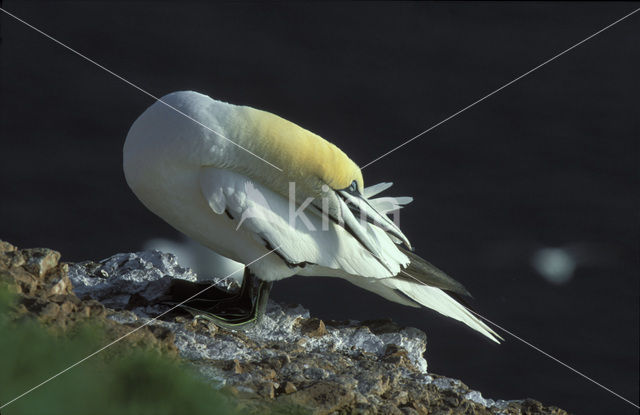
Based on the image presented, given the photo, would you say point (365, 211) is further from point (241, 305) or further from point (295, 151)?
point (241, 305)

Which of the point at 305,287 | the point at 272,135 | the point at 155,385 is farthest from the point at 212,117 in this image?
the point at 305,287

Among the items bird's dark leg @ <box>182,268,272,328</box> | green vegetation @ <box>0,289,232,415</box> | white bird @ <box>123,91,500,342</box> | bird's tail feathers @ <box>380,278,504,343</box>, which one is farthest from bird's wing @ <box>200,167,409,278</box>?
green vegetation @ <box>0,289,232,415</box>

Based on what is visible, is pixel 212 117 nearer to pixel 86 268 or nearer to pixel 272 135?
pixel 272 135

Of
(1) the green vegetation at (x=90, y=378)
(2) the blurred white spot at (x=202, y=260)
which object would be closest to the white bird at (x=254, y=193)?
(2) the blurred white spot at (x=202, y=260)

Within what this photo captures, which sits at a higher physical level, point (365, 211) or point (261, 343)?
point (365, 211)

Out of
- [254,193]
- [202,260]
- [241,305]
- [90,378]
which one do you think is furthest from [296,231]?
[202,260]

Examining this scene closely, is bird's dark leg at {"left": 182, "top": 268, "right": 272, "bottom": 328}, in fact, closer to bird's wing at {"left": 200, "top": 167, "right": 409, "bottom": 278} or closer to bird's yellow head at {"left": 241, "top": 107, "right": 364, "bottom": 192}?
bird's wing at {"left": 200, "top": 167, "right": 409, "bottom": 278}
